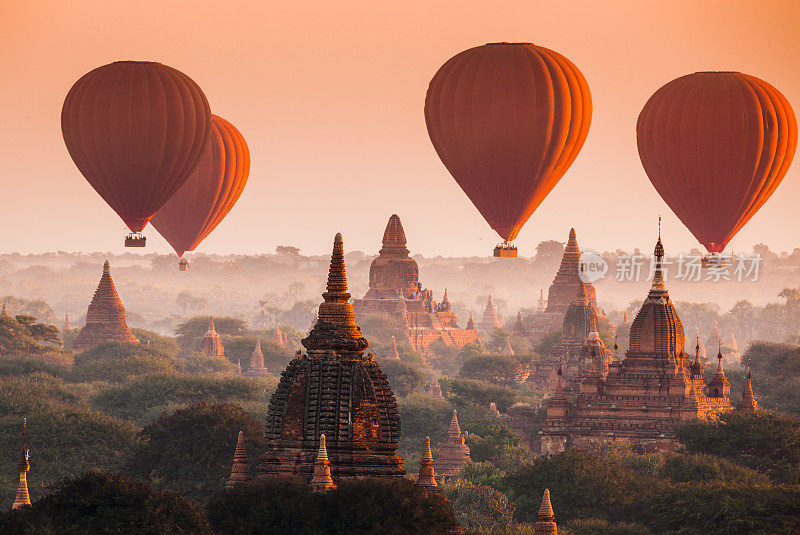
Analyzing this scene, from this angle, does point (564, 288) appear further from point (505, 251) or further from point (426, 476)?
point (426, 476)

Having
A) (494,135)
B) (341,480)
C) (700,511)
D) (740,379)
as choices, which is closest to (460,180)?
(494,135)

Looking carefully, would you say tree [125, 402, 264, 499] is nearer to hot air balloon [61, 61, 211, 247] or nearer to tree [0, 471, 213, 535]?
hot air balloon [61, 61, 211, 247]

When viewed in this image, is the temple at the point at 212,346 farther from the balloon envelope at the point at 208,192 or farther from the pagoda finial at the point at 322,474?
the pagoda finial at the point at 322,474

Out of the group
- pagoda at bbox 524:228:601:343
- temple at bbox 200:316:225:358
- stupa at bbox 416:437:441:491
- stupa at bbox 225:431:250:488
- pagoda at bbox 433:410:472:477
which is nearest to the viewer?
stupa at bbox 416:437:441:491

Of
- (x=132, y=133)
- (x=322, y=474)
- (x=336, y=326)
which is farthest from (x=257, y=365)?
(x=322, y=474)

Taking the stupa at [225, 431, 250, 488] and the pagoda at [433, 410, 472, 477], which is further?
the pagoda at [433, 410, 472, 477]

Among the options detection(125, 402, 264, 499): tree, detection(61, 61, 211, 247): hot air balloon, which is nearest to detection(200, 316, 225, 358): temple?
detection(61, 61, 211, 247): hot air balloon

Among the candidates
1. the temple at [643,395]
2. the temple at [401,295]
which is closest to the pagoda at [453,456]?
the temple at [643,395]

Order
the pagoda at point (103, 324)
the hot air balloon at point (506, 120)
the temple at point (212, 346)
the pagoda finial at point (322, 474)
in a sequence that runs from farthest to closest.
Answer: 1. the temple at point (212, 346)
2. the pagoda at point (103, 324)
3. the hot air balloon at point (506, 120)
4. the pagoda finial at point (322, 474)

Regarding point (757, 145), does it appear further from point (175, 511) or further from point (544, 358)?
point (544, 358)
